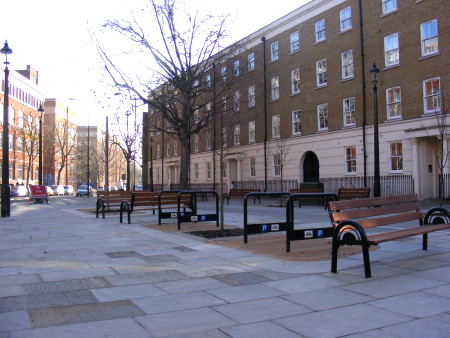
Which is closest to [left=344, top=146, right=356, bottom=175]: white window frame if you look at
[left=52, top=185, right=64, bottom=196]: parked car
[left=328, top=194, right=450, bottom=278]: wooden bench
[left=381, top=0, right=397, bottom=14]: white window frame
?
[left=381, top=0, right=397, bottom=14]: white window frame

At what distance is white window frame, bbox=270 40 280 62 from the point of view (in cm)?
3478

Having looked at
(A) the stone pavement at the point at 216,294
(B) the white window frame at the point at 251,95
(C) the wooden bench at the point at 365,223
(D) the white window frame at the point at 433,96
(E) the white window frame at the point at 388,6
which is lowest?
(A) the stone pavement at the point at 216,294

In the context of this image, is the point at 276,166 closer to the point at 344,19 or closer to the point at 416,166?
the point at 344,19

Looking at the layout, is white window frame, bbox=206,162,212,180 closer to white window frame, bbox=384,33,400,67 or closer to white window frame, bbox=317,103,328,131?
white window frame, bbox=317,103,328,131

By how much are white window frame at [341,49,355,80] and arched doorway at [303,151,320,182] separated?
21.4ft

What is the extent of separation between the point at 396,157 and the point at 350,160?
3.50 metres

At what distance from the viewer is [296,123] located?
108 ft

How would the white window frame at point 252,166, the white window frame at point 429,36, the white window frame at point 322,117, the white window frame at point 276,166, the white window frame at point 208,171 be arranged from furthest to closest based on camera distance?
1. the white window frame at point 208,171
2. the white window frame at point 252,166
3. the white window frame at point 276,166
4. the white window frame at point 322,117
5. the white window frame at point 429,36

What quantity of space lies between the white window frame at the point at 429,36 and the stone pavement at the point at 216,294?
58.5 feet

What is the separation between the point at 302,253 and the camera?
793cm

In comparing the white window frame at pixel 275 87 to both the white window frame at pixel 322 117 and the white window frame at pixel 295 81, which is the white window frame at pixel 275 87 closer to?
the white window frame at pixel 295 81

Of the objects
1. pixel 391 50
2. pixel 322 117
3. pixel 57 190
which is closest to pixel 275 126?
pixel 322 117

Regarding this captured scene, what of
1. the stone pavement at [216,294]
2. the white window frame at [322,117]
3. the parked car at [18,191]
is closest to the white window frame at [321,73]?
the white window frame at [322,117]

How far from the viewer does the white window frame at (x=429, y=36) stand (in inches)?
901
